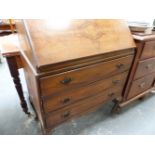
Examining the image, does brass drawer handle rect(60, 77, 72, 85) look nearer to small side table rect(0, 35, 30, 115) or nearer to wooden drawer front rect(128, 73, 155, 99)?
small side table rect(0, 35, 30, 115)

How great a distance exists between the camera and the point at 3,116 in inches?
60.6

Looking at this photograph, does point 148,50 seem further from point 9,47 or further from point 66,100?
point 9,47

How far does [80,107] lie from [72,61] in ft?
1.64

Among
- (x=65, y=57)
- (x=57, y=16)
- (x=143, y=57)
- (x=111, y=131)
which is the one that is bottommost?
(x=111, y=131)

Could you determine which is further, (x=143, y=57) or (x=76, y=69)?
(x=143, y=57)

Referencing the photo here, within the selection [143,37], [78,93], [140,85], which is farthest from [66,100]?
[140,85]

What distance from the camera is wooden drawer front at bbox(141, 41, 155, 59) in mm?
1156

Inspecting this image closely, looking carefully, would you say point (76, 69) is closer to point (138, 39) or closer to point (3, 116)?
point (138, 39)

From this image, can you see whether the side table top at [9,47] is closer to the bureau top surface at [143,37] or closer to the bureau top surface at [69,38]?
the bureau top surface at [69,38]
